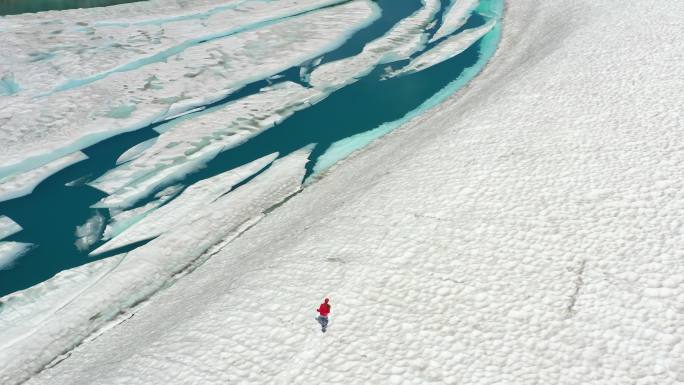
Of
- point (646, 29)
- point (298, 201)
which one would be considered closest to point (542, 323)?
point (298, 201)

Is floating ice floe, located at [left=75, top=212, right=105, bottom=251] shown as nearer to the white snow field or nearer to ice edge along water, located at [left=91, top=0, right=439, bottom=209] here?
ice edge along water, located at [left=91, top=0, right=439, bottom=209]

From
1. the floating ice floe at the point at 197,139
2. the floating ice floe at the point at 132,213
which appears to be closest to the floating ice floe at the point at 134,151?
the floating ice floe at the point at 197,139

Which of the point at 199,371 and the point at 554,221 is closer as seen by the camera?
the point at 199,371

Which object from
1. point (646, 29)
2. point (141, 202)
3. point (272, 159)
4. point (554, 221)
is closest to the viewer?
point (554, 221)

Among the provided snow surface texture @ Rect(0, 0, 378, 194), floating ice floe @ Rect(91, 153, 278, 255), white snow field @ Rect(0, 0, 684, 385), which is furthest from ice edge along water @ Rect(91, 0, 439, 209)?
white snow field @ Rect(0, 0, 684, 385)

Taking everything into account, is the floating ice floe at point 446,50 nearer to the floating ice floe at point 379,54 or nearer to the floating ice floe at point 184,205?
the floating ice floe at point 379,54

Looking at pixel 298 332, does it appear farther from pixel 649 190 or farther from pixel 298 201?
pixel 649 190
